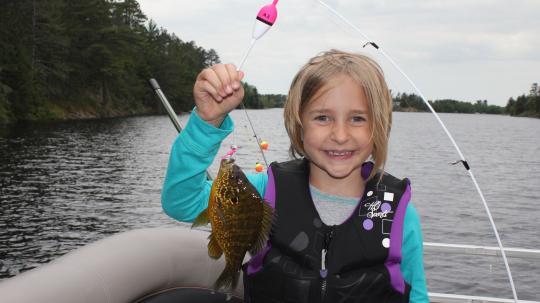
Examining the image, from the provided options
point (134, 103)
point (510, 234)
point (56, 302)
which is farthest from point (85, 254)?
point (134, 103)

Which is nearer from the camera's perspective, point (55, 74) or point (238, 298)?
point (238, 298)

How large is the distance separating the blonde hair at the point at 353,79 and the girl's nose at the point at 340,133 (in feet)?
0.46

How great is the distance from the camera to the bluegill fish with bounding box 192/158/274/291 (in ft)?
6.62

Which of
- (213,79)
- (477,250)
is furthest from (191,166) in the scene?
(477,250)

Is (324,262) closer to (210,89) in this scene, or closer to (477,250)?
(210,89)

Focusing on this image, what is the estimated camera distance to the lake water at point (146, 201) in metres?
12.9

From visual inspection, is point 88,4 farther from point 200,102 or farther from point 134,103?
point 200,102

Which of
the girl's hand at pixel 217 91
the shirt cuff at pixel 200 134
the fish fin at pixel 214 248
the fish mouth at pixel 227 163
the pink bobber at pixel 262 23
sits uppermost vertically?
the pink bobber at pixel 262 23

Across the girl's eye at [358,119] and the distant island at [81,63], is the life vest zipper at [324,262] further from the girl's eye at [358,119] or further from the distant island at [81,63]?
the distant island at [81,63]

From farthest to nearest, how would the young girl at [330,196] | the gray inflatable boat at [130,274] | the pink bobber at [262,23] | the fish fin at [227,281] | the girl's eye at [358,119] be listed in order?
the gray inflatable boat at [130,274]
the girl's eye at [358,119]
the young girl at [330,196]
the pink bobber at [262,23]
the fish fin at [227,281]

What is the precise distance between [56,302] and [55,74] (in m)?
64.2

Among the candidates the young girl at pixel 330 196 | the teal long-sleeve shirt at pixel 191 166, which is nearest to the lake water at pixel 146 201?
the young girl at pixel 330 196

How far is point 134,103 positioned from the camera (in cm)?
8856

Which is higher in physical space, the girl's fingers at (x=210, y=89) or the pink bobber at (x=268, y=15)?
the pink bobber at (x=268, y=15)
